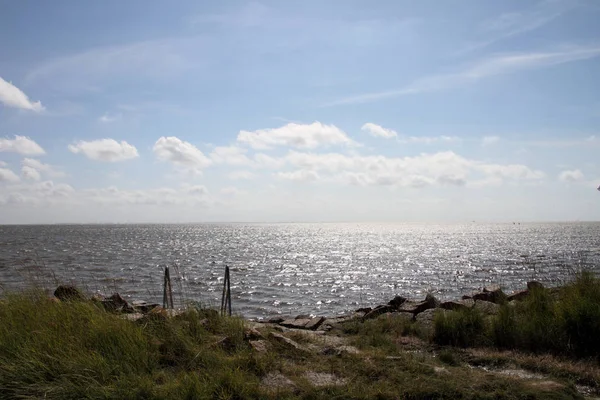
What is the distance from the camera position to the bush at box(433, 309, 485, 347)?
8680mm

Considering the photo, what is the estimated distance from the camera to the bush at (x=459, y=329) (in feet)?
28.5

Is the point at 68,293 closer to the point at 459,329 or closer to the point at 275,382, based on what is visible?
the point at 275,382

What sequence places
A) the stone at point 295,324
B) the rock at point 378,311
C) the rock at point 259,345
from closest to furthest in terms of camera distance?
the rock at point 259,345 < the stone at point 295,324 < the rock at point 378,311

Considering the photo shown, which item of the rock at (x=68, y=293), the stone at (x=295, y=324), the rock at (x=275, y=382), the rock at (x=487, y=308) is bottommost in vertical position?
the stone at (x=295, y=324)

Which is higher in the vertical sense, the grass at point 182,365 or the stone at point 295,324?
the grass at point 182,365

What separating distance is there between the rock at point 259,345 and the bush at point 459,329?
361cm

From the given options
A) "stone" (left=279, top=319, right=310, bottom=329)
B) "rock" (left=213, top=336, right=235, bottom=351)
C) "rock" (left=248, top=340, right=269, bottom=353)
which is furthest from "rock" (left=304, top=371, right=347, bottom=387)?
"stone" (left=279, top=319, right=310, bottom=329)

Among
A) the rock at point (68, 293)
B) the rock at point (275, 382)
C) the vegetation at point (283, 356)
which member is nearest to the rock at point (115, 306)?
the rock at point (68, 293)

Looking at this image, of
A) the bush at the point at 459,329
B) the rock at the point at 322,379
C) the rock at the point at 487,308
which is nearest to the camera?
the rock at the point at 322,379

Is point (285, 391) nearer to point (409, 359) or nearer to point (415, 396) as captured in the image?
point (415, 396)

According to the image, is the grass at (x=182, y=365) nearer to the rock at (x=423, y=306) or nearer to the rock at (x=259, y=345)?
the rock at (x=259, y=345)

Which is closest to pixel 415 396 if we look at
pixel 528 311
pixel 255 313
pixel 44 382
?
pixel 528 311

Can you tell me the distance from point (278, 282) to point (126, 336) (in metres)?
27.3

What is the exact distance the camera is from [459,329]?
8.88 m
